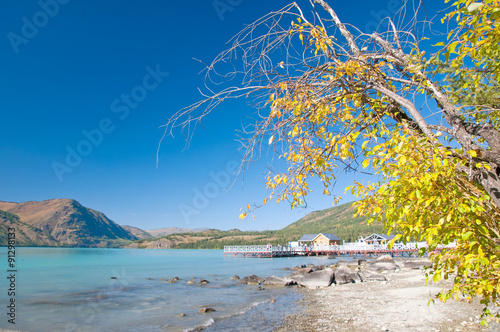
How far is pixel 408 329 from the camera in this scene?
31.8ft

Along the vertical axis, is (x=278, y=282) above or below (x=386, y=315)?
below

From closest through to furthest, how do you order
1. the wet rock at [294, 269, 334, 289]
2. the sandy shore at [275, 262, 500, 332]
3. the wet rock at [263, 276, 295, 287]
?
the sandy shore at [275, 262, 500, 332] → the wet rock at [294, 269, 334, 289] → the wet rock at [263, 276, 295, 287]

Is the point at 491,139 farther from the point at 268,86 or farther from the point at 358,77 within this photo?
the point at 268,86

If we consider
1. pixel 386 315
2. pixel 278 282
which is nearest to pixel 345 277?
pixel 278 282

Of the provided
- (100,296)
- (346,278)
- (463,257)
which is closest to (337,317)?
(463,257)

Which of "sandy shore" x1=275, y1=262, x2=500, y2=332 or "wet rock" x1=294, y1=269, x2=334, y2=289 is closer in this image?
"sandy shore" x1=275, y1=262, x2=500, y2=332

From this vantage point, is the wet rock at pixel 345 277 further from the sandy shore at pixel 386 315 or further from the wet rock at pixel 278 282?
the sandy shore at pixel 386 315

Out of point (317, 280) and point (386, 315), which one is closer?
point (386, 315)

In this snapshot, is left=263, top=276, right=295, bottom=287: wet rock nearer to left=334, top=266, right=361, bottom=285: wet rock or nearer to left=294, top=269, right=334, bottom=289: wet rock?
left=294, top=269, right=334, bottom=289: wet rock

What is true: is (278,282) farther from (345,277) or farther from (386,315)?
(386,315)

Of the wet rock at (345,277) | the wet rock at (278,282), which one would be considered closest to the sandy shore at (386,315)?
the wet rock at (345,277)

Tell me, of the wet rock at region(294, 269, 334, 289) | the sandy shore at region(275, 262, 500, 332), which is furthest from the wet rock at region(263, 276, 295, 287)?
the sandy shore at region(275, 262, 500, 332)

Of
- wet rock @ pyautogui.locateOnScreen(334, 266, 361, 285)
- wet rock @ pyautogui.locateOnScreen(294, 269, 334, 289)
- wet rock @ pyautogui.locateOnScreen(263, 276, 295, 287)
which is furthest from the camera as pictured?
wet rock @ pyautogui.locateOnScreen(263, 276, 295, 287)

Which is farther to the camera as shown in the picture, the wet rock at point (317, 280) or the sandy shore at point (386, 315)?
the wet rock at point (317, 280)
